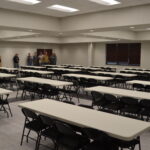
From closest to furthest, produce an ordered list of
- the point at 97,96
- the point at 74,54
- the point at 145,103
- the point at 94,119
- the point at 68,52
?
the point at 94,119
the point at 145,103
the point at 97,96
the point at 74,54
the point at 68,52

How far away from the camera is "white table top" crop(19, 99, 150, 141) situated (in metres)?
2.72

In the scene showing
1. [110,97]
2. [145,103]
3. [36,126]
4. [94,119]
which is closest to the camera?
[94,119]

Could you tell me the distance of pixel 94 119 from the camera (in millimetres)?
3197

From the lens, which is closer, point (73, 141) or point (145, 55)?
point (73, 141)

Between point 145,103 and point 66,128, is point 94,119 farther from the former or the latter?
point 145,103

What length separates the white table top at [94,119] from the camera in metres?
2.72

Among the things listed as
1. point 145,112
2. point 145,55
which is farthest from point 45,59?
point 145,112

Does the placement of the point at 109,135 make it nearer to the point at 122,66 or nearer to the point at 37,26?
the point at 37,26

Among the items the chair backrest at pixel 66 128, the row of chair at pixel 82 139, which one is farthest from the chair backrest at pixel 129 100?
the chair backrest at pixel 66 128

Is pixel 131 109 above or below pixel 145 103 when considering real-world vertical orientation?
below

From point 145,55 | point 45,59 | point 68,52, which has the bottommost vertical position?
point 45,59

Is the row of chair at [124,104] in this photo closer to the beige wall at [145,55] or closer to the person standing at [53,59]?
the beige wall at [145,55]

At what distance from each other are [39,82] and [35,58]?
42.3 feet

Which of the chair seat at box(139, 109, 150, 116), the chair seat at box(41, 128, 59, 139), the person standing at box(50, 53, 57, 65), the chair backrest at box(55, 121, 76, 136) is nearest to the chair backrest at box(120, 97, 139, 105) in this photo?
the chair seat at box(139, 109, 150, 116)
